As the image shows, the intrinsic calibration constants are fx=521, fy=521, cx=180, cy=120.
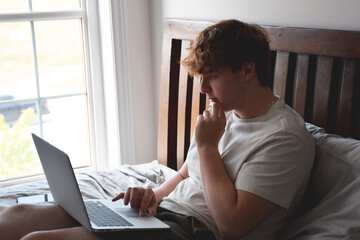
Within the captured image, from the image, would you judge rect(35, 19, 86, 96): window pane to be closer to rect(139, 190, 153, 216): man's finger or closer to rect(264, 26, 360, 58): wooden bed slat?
rect(264, 26, 360, 58): wooden bed slat

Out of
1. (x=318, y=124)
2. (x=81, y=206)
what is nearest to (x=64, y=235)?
(x=81, y=206)

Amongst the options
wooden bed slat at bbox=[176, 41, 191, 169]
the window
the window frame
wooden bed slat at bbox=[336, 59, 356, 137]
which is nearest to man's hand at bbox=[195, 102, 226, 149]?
wooden bed slat at bbox=[336, 59, 356, 137]

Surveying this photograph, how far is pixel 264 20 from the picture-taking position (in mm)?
1999

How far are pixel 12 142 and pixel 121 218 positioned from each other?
1561 millimetres

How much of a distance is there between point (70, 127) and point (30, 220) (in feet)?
4.87

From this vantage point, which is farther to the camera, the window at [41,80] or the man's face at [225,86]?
the window at [41,80]

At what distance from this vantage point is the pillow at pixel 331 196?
1.36 metres

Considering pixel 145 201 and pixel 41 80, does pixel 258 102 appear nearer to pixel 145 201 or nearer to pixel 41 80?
pixel 145 201

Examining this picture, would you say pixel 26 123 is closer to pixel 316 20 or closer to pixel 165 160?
pixel 165 160

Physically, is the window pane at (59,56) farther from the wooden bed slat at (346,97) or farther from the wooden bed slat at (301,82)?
the wooden bed slat at (346,97)

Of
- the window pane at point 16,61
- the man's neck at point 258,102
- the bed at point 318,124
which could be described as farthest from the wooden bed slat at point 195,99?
the window pane at point 16,61

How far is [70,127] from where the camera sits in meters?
3.00

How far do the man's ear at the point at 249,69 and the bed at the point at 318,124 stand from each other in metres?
0.28

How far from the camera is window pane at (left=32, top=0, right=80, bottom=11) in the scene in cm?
274
